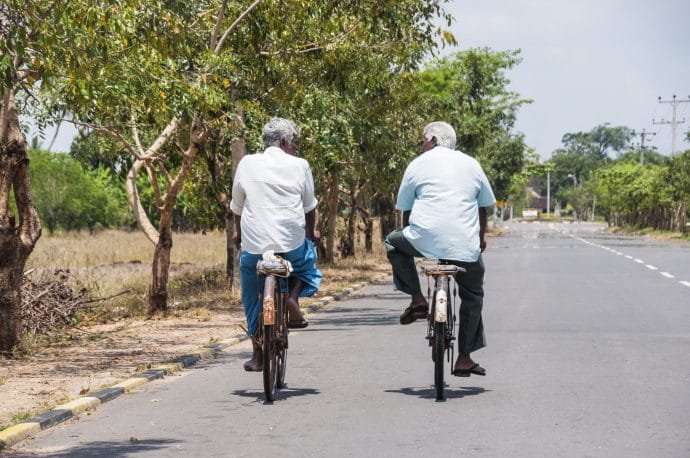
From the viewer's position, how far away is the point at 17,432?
22.6 feet

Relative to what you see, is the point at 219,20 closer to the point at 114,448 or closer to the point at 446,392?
the point at 446,392

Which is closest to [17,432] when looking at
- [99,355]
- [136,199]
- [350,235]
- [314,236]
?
[314,236]

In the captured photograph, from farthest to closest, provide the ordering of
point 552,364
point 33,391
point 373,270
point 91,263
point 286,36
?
point 91,263 → point 373,270 → point 286,36 → point 552,364 → point 33,391

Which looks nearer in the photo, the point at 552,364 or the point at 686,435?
the point at 686,435

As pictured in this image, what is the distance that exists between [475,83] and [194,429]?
42.1m

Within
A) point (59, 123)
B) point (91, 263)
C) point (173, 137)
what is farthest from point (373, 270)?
point (59, 123)

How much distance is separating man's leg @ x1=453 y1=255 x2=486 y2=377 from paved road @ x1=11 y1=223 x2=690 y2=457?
0.19 m

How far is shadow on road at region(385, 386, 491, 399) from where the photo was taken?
27.3ft

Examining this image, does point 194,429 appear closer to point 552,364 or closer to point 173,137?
point 552,364

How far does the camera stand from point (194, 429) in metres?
7.17

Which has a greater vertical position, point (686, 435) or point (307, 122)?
point (307, 122)

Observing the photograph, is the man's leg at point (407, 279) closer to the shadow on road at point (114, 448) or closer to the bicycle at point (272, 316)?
the bicycle at point (272, 316)

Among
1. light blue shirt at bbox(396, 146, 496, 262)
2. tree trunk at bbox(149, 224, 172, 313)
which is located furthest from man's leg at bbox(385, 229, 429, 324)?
tree trunk at bbox(149, 224, 172, 313)

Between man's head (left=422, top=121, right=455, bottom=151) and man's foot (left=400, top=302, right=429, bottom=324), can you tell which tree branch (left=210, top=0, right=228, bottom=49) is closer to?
man's head (left=422, top=121, right=455, bottom=151)
